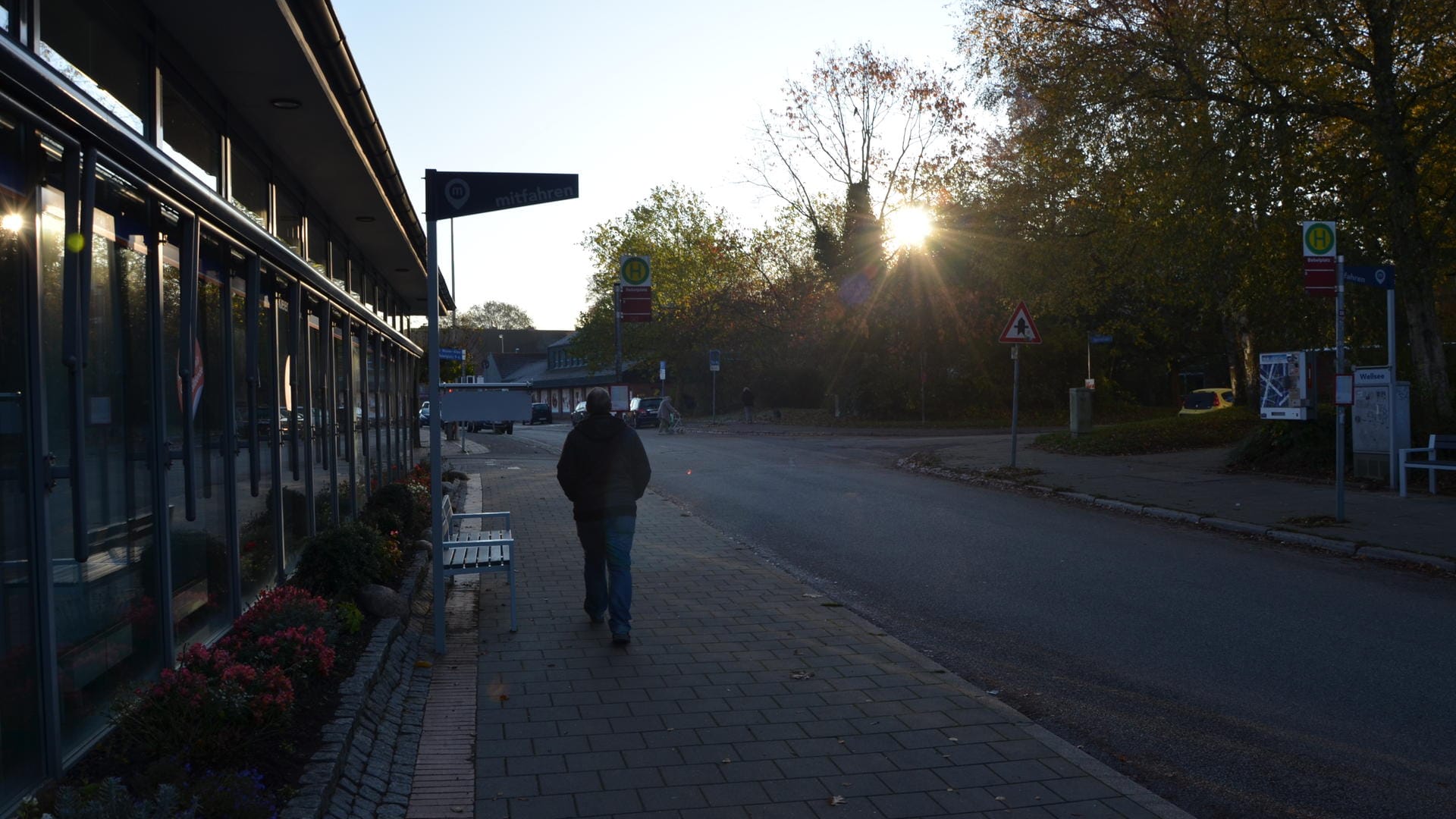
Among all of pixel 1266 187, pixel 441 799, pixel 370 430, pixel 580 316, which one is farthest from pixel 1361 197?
pixel 580 316

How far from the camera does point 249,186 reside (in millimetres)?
7594

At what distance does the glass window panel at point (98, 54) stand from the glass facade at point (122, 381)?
0.01m

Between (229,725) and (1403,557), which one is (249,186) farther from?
(1403,557)

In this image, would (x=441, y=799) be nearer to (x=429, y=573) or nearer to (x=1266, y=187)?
(x=429, y=573)

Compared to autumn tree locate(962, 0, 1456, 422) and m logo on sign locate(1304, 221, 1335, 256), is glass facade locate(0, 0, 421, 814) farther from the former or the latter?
autumn tree locate(962, 0, 1456, 422)

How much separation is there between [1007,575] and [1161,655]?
305 cm

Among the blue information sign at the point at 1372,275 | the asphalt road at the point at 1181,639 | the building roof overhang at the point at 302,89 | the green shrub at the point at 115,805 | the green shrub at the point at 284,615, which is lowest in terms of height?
the asphalt road at the point at 1181,639

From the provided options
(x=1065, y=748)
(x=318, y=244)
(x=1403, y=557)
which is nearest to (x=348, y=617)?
(x=1065, y=748)

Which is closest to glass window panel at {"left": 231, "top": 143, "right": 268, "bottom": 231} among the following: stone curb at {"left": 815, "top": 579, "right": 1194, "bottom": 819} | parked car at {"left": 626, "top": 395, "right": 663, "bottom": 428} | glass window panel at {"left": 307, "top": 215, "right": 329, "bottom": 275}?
glass window panel at {"left": 307, "top": 215, "right": 329, "bottom": 275}

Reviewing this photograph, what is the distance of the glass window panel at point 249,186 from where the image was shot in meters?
7.17

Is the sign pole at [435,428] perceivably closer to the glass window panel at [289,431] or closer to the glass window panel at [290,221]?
the glass window panel at [289,431]

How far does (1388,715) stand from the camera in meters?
5.78

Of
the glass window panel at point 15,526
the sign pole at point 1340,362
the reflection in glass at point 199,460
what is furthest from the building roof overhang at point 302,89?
the sign pole at point 1340,362

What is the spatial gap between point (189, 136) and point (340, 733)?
331cm
